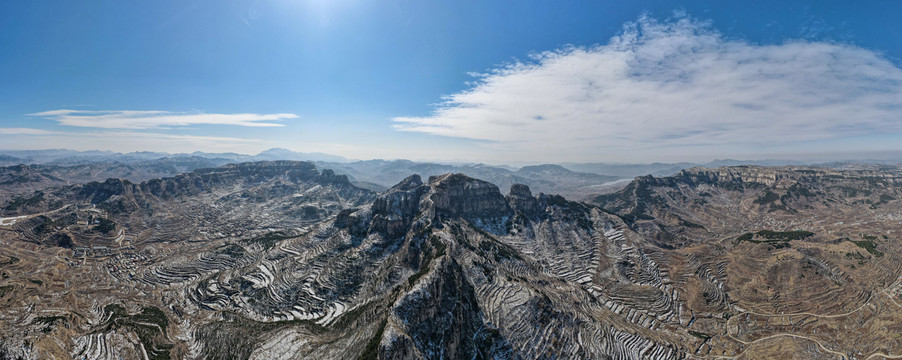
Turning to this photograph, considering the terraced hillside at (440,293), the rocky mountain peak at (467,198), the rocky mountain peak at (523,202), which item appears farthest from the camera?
the rocky mountain peak at (523,202)

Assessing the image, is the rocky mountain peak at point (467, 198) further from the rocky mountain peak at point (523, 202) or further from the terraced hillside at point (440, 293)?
the rocky mountain peak at point (523, 202)

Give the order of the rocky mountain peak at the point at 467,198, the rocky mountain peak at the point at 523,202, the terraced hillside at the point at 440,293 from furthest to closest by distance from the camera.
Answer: the rocky mountain peak at the point at 523,202 → the rocky mountain peak at the point at 467,198 → the terraced hillside at the point at 440,293

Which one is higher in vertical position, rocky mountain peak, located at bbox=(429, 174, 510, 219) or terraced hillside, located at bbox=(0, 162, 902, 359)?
rocky mountain peak, located at bbox=(429, 174, 510, 219)

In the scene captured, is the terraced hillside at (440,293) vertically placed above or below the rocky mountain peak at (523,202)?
below

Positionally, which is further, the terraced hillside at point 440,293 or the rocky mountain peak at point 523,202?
the rocky mountain peak at point 523,202

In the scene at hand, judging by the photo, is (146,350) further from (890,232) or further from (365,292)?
(890,232)

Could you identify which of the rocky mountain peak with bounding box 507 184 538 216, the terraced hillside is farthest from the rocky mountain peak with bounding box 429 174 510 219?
the rocky mountain peak with bounding box 507 184 538 216

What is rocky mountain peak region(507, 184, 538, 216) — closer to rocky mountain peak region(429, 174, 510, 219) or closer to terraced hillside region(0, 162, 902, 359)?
rocky mountain peak region(429, 174, 510, 219)

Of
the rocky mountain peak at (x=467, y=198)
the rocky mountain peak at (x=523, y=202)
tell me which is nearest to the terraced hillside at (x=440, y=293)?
the rocky mountain peak at (x=467, y=198)

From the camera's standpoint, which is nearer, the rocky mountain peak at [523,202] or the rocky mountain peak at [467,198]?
the rocky mountain peak at [467,198]

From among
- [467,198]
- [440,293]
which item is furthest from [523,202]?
[440,293]
